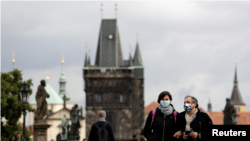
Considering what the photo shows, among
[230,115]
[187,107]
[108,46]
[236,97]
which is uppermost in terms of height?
[108,46]

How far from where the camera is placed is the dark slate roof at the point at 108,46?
93062 millimetres

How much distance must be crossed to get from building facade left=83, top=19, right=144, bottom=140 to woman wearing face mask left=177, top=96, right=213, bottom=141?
81.1 meters

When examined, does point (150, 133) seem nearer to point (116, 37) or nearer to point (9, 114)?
point (9, 114)

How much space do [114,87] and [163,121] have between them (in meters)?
83.7

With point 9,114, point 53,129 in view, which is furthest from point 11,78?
point 53,129

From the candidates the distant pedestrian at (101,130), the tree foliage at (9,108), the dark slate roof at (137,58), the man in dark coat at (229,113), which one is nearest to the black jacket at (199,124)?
the distant pedestrian at (101,130)

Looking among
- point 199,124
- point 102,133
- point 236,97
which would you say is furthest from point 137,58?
point 199,124

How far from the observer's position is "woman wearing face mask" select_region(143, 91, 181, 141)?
792 cm

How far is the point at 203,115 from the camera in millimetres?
7715

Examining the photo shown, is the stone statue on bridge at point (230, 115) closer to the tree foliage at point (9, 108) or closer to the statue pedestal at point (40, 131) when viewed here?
the tree foliage at point (9, 108)

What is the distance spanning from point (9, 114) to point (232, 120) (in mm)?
13033

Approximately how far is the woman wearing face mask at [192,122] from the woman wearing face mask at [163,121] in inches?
5.5

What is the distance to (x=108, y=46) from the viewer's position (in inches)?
3664

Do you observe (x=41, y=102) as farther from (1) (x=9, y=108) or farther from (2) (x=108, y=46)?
(2) (x=108, y=46)
